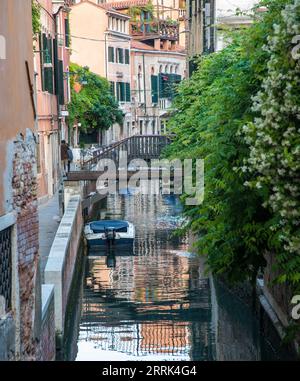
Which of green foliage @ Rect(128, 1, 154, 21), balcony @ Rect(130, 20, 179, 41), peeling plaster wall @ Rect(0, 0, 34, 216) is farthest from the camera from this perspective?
balcony @ Rect(130, 20, 179, 41)

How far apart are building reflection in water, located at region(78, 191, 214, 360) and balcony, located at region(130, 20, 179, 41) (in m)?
48.7

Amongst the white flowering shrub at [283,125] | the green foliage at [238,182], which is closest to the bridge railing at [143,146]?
the green foliage at [238,182]

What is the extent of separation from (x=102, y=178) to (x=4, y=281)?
22.4 m

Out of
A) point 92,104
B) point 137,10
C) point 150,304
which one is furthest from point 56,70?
point 137,10

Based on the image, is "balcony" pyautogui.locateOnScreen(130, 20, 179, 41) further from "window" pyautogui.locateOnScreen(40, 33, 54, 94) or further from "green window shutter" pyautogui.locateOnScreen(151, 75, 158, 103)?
"window" pyautogui.locateOnScreen(40, 33, 54, 94)

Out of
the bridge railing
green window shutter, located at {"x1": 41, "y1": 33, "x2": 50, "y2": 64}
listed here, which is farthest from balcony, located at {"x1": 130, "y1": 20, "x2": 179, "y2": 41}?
green window shutter, located at {"x1": 41, "y1": 33, "x2": 50, "y2": 64}

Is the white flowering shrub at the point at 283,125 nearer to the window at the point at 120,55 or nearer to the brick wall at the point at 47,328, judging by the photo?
the brick wall at the point at 47,328

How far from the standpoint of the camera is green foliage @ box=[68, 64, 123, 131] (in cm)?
5509

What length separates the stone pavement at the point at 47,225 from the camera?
22.1 m

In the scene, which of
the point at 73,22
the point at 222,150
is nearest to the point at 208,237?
the point at 222,150

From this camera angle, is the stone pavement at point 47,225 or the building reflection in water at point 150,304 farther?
the stone pavement at point 47,225

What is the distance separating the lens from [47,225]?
27.5 meters
